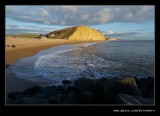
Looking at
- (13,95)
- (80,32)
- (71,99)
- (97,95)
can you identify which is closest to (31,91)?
(13,95)

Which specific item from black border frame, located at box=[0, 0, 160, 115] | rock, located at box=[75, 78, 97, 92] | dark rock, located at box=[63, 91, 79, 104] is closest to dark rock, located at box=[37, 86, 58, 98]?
rock, located at box=[75, 78, 97, 92]

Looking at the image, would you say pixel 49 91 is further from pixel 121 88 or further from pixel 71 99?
pixel 121 88

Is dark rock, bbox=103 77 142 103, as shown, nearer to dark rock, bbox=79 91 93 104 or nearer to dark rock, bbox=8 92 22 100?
dark rock, bbox=79 91 93 104

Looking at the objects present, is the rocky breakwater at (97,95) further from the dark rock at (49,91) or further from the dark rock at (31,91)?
the dark rock at (49,91)

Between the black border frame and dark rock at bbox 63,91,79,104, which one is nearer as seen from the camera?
the black border frame

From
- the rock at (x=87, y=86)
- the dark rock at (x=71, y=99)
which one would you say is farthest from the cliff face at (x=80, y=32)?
the dark rock at (x=71, y=99)
